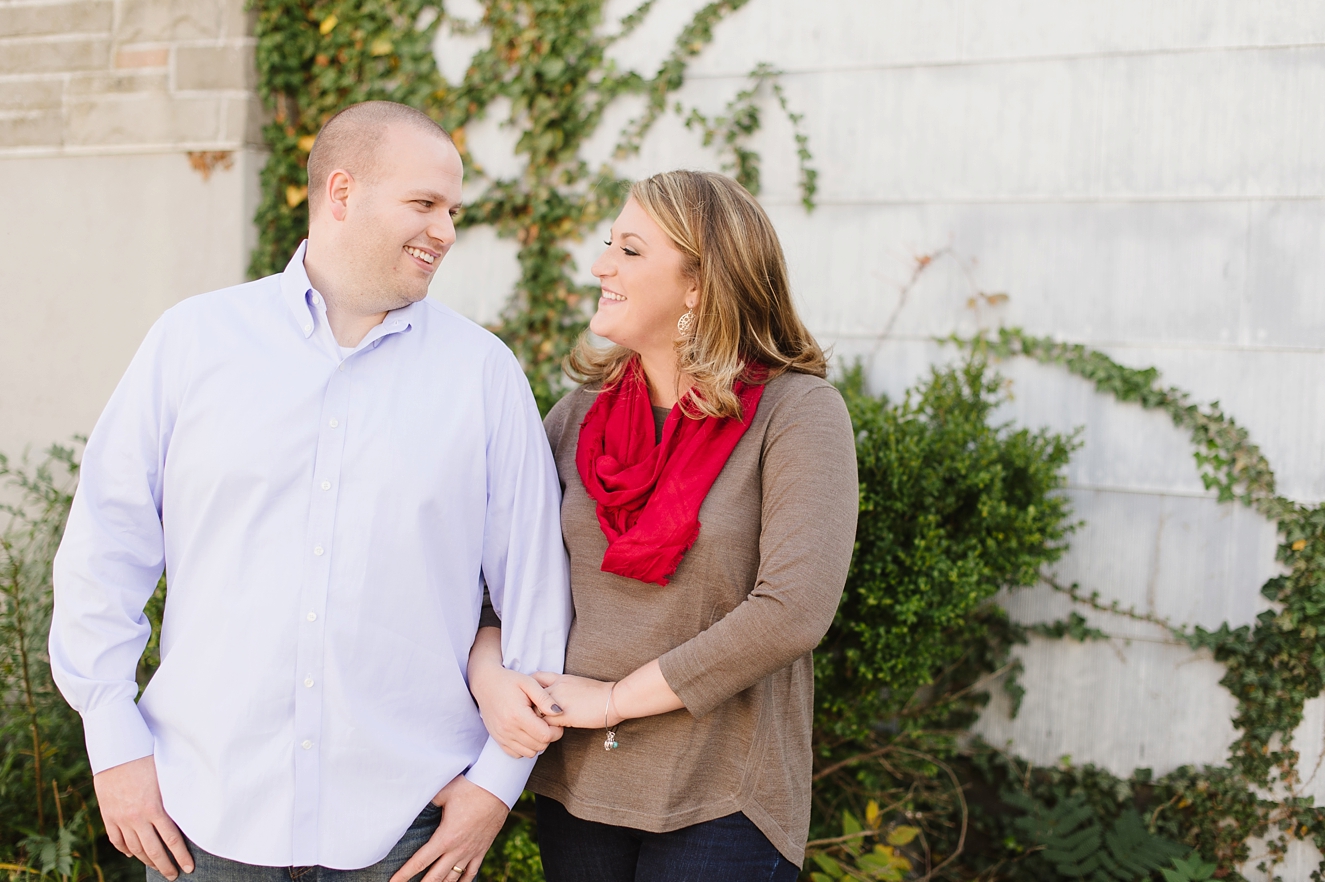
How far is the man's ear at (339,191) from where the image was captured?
1760 millimetres

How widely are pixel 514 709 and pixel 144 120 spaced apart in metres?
3.28

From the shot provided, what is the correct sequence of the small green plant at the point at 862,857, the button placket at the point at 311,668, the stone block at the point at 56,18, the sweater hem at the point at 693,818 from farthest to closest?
the stone block at the point at 56,18, the small green plant at the point at 862,857, the sweater hem at the point at 693,818, the button placket at the point at 311,668

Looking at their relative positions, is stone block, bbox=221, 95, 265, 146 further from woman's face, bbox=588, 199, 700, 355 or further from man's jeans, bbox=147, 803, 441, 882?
man's jeans, bbox=147, 803, 441, 882

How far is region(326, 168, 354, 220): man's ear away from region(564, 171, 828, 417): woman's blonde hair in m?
0.54

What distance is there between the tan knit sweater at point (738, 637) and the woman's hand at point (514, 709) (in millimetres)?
111

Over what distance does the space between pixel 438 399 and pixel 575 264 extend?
2096 millimetres

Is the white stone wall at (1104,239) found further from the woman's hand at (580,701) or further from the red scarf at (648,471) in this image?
the woman's hand at (580,701)

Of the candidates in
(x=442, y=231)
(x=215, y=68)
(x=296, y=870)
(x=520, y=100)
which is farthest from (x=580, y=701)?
(x=215, y=68)

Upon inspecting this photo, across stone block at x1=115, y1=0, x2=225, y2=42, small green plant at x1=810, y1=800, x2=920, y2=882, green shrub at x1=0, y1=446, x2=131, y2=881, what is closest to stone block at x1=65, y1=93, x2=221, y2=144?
stone block at x1=115, y1=0, x2=225, y2=42

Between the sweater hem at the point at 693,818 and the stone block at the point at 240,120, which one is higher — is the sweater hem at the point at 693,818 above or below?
below

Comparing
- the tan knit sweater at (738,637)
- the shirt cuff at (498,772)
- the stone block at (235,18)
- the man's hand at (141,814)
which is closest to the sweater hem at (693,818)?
the tan knit sweater at (738,637)

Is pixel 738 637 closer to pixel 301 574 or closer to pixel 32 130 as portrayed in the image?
pixel 301 574

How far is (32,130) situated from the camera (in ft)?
13.0

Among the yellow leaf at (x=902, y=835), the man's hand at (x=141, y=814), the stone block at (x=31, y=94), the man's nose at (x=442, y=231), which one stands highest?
the stone block at (x=31, y=94)
